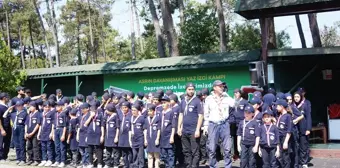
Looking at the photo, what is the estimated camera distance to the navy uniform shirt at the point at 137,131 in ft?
33.5

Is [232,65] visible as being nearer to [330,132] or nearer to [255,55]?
[255,55]

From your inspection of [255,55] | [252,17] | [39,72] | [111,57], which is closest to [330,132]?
[255,55]

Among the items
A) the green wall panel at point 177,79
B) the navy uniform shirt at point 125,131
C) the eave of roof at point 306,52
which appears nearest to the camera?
the navy uniform shirt at point 125,131

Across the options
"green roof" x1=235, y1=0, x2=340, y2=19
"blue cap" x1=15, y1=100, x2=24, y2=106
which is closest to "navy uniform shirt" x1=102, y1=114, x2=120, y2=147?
"blue cap" x1=15, y1=100, x2=24, y2=106

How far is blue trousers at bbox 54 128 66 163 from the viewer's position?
455 inches

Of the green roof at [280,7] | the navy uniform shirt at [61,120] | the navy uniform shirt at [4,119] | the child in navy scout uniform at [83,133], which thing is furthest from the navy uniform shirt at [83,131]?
the green roof at [280,7]

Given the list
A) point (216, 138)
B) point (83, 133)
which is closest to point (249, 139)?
point (216, 138)

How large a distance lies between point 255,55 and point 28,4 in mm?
35666

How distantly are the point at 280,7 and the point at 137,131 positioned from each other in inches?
208

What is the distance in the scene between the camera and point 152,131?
10.1 meters

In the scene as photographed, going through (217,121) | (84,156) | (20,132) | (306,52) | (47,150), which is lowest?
(84,156)

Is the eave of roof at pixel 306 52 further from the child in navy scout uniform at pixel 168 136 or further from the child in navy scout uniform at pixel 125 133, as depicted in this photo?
the child in navy scout uniform at pixel 125 133

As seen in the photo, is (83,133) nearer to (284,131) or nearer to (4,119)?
(4,119)

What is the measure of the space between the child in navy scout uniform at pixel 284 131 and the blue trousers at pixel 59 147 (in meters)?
5.44
